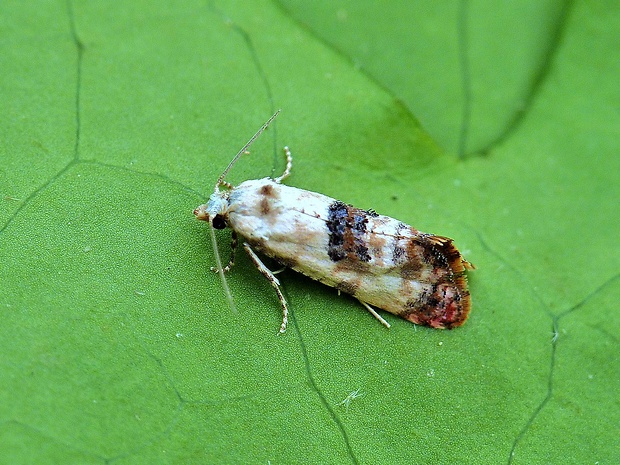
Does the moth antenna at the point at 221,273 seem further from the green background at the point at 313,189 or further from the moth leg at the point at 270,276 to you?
the moth leg at the point at 270,276

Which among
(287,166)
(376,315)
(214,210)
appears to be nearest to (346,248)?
(376,315)

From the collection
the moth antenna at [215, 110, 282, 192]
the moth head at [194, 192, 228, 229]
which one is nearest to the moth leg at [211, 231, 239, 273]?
the moth head at [194, 192, 228, 229]

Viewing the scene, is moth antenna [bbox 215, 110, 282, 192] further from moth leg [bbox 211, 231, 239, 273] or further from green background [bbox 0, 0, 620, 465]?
moth leg [bbox 211, 231, 239, 273]

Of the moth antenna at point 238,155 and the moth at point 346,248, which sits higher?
the moth antenna at point 238,155

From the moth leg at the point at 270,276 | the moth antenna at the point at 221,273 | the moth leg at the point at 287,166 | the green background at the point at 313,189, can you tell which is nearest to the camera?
the green background at the point at 313,189

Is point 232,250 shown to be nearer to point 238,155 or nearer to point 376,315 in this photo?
point 238,155

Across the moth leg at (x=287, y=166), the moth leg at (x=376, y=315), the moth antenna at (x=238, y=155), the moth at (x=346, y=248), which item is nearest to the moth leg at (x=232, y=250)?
the moth at (x=346, y=248)

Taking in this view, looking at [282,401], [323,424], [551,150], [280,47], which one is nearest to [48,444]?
[282,401]
